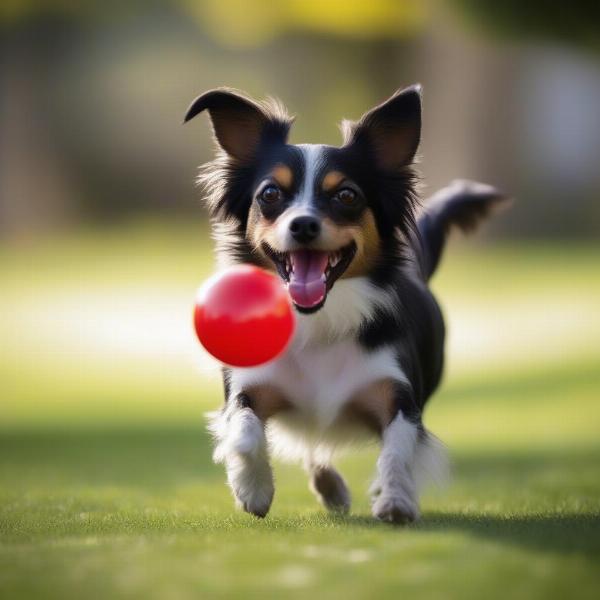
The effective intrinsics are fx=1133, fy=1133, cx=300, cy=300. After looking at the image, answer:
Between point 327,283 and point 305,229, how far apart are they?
1.07 ft

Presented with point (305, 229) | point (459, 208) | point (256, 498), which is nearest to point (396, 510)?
point (256, 498)

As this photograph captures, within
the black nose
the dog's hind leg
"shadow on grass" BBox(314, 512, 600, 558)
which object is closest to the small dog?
the black nose

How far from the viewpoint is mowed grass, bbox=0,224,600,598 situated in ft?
11.0

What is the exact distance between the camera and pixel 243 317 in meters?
4.46

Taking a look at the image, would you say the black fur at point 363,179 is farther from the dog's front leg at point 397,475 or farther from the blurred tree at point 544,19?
the blurred tree at point 544,19

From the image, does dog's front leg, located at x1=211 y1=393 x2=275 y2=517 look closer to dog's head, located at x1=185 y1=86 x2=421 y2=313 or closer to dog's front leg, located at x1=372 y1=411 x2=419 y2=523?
dog's front leg, located at x1=372 y1=411 x2=419 y2=523

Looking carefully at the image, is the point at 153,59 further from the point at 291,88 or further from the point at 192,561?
the point at 192,561

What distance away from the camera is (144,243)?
24781mm

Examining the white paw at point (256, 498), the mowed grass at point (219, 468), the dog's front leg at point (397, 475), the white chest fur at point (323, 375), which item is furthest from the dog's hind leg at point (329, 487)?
the white paw at point (256, 498)

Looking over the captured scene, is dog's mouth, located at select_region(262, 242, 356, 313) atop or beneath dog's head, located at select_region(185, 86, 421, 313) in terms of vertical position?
beneath

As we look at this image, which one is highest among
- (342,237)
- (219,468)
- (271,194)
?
(271,194)

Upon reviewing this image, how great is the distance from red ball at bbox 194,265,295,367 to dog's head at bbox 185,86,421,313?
20 centimetres

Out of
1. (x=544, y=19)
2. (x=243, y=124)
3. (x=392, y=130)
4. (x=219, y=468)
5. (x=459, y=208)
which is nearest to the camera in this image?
(x=392, y=130)

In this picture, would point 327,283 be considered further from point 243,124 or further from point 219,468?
point 219,468
